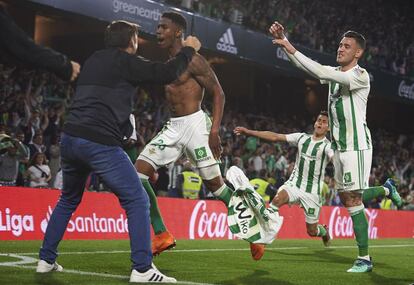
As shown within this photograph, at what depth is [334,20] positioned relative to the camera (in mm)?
31281

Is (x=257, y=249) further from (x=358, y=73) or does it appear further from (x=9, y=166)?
(x=9, y=166)

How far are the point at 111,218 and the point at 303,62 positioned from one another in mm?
6316

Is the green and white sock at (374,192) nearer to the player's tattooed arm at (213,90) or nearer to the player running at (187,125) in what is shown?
the player running at (187,125)

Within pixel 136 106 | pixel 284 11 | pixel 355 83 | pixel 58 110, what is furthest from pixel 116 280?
pixel 284 11

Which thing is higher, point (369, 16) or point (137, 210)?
point (369, 16)

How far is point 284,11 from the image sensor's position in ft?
91.6

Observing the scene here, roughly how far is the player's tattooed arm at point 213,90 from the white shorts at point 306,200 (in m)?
3.62

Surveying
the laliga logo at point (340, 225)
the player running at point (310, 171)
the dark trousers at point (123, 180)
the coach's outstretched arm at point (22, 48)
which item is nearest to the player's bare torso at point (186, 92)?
the dark trousers at point (123, 180)

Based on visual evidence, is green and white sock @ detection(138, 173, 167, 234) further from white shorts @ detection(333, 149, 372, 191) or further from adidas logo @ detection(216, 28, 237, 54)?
adidas logo @ detection(216, 28, 237, 54)

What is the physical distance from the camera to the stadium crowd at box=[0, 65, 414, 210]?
541 inches

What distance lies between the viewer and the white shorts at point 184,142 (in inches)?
316

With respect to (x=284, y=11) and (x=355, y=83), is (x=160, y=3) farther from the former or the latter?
(x=355, y=83)

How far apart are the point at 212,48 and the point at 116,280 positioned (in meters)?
16.6

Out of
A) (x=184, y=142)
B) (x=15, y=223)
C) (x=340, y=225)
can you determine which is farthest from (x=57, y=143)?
(x=184, y=142)
